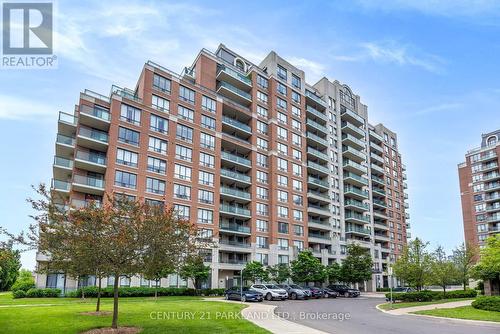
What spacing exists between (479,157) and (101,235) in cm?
10099

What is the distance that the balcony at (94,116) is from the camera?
145 feet

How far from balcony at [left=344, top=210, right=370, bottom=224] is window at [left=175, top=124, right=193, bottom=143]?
35.2 metres

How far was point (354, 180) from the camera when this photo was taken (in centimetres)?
7525

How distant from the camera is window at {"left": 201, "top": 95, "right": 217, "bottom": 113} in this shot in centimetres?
5541

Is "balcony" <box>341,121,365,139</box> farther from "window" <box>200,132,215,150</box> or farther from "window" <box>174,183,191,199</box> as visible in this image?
"window" <box>174,183,191,199</box>

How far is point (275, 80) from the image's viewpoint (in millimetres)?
65188

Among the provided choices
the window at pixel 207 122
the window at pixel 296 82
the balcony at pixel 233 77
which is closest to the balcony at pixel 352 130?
the window at pixel 296 82

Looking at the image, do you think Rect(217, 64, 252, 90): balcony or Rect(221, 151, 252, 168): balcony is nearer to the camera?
Rect(221, 151, 252, 168): balcony

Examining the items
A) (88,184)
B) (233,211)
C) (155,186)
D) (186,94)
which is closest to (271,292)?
(233,211)

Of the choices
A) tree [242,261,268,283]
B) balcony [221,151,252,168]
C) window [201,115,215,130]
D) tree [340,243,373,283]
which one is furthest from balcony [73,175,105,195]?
tree [340,243,373,283]

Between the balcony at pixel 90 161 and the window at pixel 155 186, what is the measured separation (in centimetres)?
531

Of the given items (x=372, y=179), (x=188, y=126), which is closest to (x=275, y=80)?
(x=188, y=126)

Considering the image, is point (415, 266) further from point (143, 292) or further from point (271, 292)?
point (143, 292)

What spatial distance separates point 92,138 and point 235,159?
20342 mm
